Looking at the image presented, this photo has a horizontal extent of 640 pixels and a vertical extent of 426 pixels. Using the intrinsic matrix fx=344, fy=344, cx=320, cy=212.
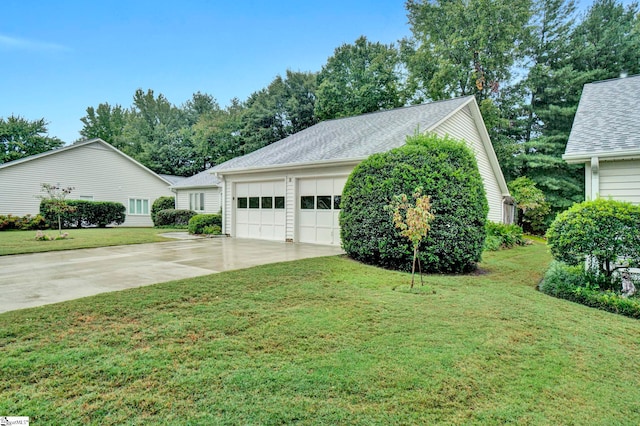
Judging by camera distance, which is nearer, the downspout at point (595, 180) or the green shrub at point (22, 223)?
the downspout at point (595, 180)

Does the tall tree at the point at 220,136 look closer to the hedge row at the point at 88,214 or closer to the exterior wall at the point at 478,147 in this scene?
the hedge row at the point at 88,214

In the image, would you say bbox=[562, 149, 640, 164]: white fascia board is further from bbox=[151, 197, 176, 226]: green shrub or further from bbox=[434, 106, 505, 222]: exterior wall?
bbox=[151, 197, 176, 226]: green shrub

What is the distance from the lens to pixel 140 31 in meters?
18.0

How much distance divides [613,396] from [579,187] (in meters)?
21.8

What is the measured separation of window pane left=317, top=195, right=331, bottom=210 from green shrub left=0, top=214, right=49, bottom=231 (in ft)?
53.6

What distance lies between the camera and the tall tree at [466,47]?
814 inches

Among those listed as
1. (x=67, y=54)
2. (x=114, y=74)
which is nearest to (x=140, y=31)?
(x=67, y=54)

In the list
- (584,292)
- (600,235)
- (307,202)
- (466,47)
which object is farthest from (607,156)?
(466,47)

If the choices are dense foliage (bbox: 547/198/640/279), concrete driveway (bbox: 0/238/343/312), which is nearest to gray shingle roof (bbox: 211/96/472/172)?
concrete driveway (bbox: 0/238/343/312)

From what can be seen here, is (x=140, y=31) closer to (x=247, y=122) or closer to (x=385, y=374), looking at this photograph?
(x=247, y=122)

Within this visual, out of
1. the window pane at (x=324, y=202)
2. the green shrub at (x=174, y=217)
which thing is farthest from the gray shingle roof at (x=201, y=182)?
the window pane at (x=324, y=202)

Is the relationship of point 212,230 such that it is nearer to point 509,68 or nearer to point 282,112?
point 282,112

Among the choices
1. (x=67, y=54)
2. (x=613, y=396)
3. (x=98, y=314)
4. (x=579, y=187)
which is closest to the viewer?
(x=613, y=396)

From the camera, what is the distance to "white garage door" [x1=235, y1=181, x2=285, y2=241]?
1306 centimetres
